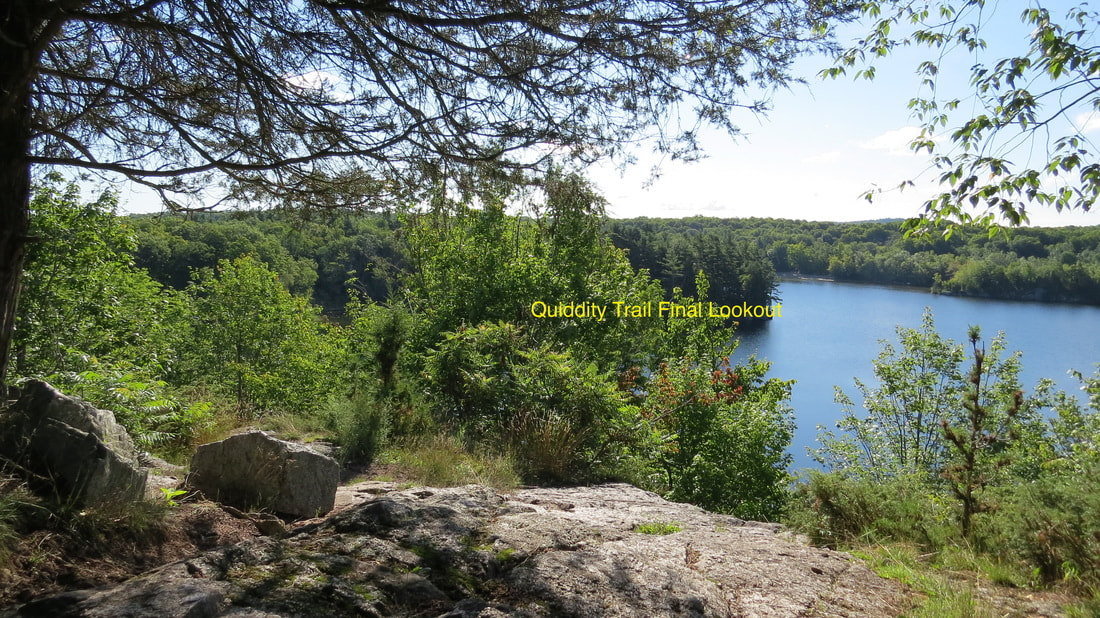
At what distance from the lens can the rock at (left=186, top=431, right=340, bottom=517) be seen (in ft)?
11.8

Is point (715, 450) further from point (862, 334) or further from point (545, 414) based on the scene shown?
point (862, 334)

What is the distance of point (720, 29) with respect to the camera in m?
3.71

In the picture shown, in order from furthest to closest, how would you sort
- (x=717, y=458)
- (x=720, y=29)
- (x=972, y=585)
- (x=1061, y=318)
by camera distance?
(x=1061, y=318)
(x=717, y=458)
(x=720, y=29)
(x=972, y=585)

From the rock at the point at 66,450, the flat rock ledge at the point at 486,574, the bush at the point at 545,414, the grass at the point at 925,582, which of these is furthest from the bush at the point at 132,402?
the grass at the point at 925,582

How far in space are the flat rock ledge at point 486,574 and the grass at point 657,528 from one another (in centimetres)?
5

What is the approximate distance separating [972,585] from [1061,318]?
230 ft

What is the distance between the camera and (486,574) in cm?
275

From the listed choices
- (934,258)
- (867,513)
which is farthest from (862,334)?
(867,513)

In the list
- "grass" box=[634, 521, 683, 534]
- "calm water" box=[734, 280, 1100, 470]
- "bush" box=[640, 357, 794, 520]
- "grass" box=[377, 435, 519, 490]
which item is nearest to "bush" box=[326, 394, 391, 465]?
"grass" box=[377, 435, 519, 490]

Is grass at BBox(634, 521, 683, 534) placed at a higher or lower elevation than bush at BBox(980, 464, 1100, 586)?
lower

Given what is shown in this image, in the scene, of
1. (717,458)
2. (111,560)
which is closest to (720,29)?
(111,560)

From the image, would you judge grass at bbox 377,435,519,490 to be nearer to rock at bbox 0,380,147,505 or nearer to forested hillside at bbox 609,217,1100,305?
rock at bbox 0,380,147,505

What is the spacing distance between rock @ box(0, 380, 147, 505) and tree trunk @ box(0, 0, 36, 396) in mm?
281

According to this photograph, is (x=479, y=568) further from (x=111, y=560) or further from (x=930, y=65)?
(x=930, y=65)
